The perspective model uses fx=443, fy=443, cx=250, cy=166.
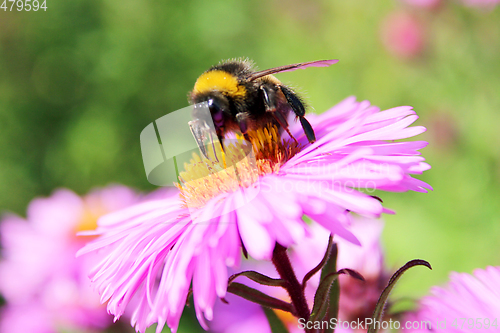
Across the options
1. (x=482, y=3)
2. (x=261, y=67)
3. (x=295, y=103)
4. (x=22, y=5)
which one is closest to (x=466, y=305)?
(x=295, y=103)

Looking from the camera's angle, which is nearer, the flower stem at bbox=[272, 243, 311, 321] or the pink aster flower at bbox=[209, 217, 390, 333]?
the flower stem at bbox=[272, 243, 311, 321]

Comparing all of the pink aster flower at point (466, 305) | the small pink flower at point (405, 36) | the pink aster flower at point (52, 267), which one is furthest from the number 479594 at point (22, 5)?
the pink aster flower at point (466, 305)

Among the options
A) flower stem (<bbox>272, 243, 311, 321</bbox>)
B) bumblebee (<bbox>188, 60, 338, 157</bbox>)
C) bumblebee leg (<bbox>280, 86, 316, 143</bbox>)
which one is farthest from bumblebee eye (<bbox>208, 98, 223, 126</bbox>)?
flower stem (<bbox>272, 243, 311, 321</bbox>)

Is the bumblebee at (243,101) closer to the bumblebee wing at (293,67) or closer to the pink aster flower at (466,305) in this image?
the bumblebee wing at (293,67)

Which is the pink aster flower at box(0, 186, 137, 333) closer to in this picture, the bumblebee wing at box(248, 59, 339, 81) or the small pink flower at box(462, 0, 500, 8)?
the bumblebee wing at box(248, 59, 339, 81)

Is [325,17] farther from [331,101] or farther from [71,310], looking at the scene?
[71,310]

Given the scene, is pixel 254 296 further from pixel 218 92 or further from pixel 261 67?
pixel 261 67
